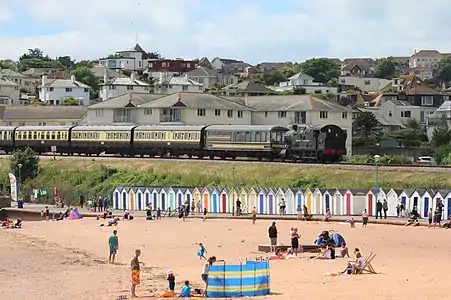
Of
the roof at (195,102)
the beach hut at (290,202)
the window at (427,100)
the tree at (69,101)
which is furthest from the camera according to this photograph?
the window at (427,100)

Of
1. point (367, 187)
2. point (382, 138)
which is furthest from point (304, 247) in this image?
point (382, 138)

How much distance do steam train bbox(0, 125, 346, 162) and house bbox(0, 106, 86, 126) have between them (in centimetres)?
1484

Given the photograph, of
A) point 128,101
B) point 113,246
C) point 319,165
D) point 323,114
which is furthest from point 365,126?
point 113,246

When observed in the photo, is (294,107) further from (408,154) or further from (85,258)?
(85,258)

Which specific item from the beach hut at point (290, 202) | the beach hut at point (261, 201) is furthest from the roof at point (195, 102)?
the beach hut at point (290, 202)

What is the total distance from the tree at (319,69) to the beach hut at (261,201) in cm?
11089

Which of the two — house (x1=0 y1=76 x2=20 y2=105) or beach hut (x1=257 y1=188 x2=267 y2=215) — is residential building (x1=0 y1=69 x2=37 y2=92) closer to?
house (x1=0 y1=76 x2=20 y2=105)

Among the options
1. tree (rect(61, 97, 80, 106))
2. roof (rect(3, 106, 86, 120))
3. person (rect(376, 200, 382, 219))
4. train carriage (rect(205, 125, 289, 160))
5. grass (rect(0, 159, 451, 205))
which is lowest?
person (rect(376, 200, 382, 219))

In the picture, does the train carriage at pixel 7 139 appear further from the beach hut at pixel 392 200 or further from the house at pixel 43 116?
the beach hut at pixel 392 200

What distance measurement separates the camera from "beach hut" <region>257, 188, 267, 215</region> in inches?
1706

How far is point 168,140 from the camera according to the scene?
60562 mm

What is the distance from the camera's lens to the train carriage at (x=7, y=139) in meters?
72.2

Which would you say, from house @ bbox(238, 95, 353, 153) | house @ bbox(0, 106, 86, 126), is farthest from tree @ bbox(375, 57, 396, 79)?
house @ bbox(238, 95, 353, 153)

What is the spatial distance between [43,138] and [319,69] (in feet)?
310
